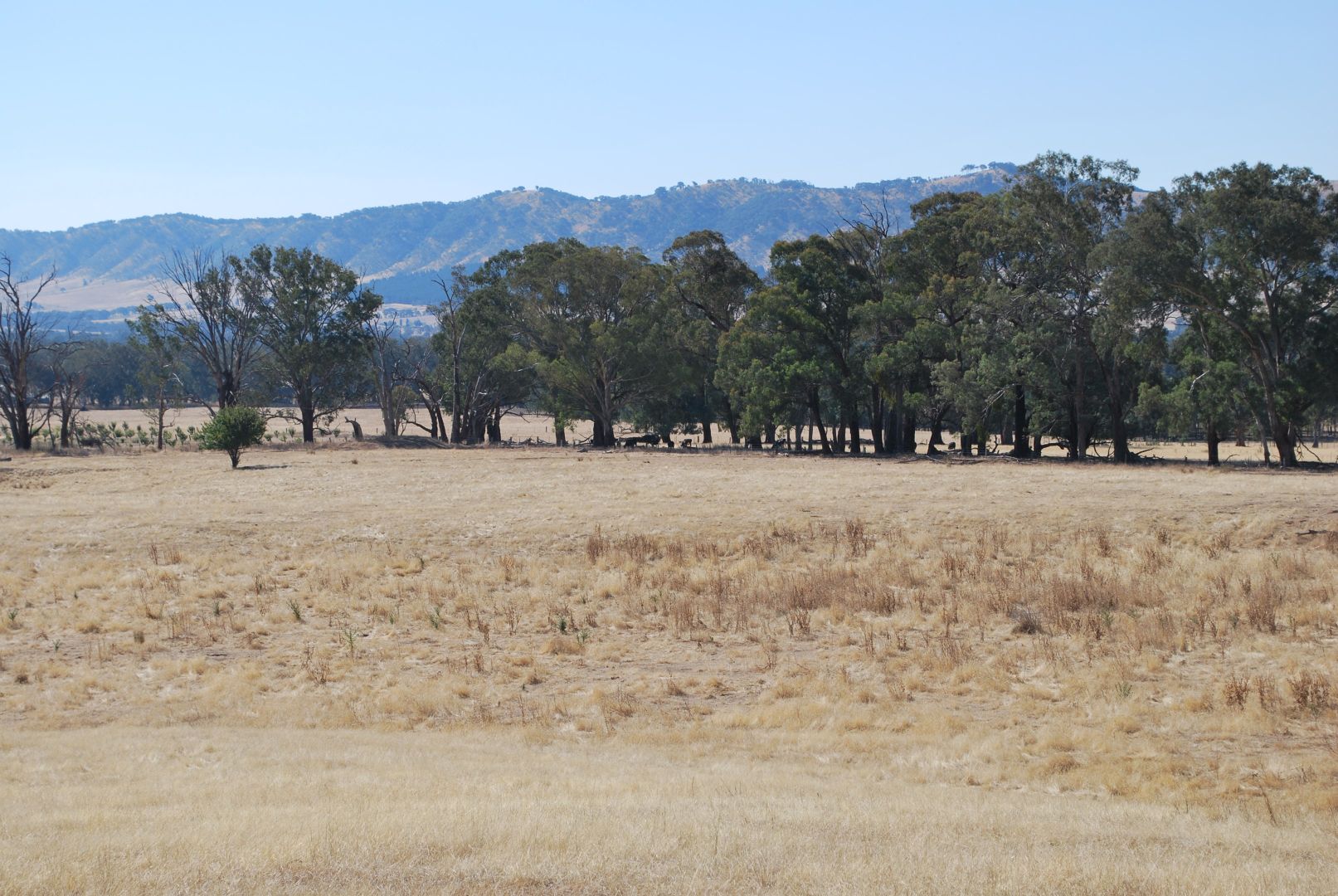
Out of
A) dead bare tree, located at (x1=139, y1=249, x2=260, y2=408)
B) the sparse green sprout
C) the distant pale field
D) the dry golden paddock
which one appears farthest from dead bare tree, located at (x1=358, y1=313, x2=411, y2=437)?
the dry golden paddock

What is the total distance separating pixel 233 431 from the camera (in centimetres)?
4484

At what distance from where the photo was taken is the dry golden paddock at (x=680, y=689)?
6.63 metres

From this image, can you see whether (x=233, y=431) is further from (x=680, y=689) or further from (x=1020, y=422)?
(x=1020, y=422)

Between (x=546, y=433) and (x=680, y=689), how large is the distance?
306ft

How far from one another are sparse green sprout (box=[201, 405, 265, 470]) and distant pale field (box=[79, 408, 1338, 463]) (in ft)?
75.2

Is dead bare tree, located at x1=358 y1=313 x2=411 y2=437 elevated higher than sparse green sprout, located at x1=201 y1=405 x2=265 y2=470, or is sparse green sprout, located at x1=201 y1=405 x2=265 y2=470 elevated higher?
dead bare tree, located at x1=358 y1=313 x2=411 y2=437

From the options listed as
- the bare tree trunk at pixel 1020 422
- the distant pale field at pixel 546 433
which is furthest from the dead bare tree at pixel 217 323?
the bare tree trunk at pixel 1020 422

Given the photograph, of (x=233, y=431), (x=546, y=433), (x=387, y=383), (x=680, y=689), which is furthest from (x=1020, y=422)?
(x=546, y=433)

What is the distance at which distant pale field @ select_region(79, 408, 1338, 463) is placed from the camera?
66.6m

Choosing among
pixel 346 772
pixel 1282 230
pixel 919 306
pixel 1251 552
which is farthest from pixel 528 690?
pixel 919 306

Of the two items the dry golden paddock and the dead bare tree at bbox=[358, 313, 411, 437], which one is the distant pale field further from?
the dry golden paddock

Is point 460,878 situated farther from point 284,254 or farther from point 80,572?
point 284,254

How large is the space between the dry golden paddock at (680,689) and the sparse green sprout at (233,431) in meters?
11.7

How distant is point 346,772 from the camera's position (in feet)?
32.3
